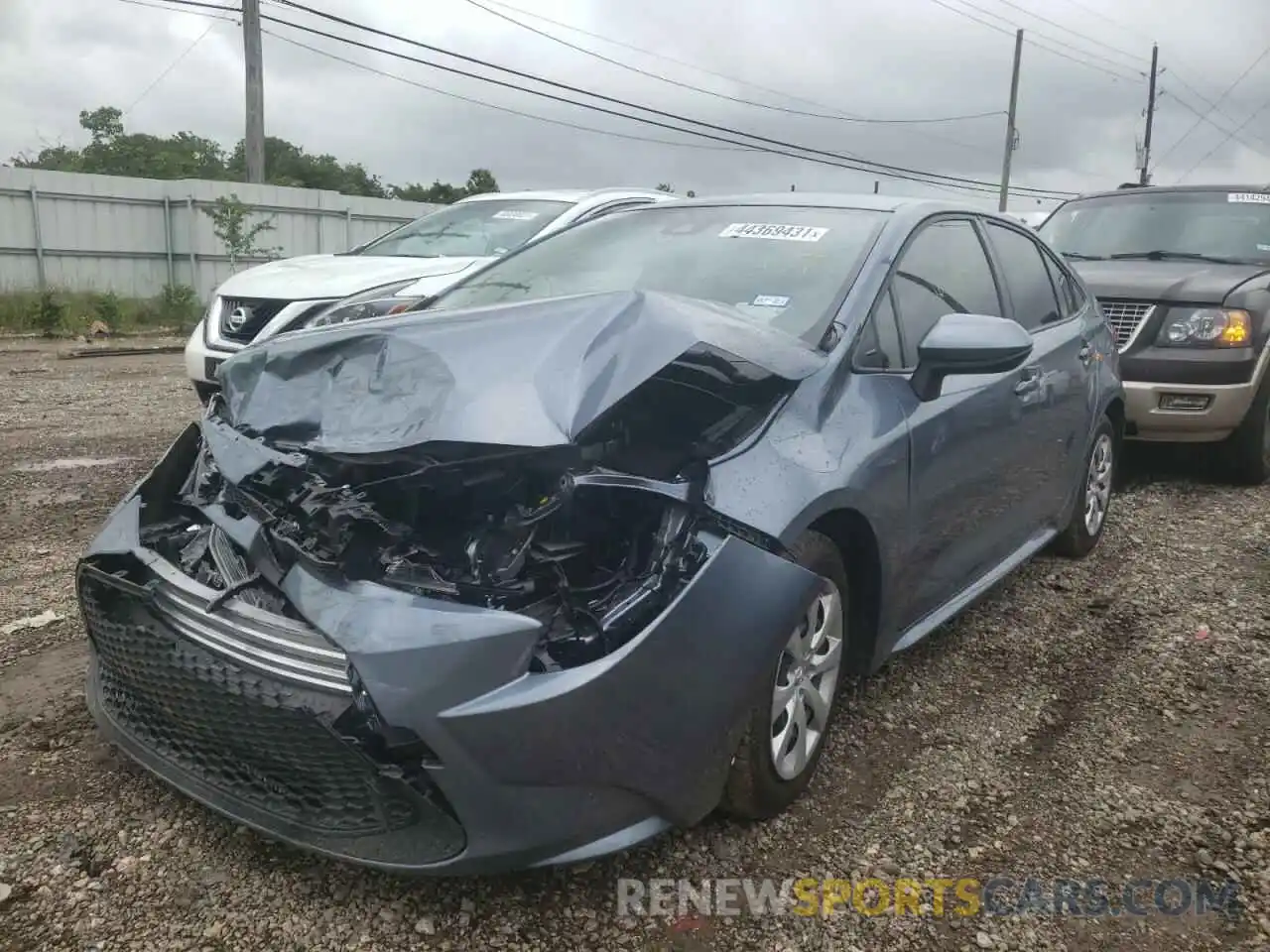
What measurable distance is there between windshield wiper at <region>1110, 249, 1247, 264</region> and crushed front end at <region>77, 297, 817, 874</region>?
569cm

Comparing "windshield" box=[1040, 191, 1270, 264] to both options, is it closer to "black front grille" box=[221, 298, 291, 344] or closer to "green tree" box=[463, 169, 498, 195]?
"black front grille" box=[221, 298, 291, 344]

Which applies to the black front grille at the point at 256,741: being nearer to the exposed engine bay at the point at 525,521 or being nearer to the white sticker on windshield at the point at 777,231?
the exposed engine bay at the point at 525,521

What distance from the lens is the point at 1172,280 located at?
643 centimetres

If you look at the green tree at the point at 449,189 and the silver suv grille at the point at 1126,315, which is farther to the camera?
the green tree at the point at 449,189

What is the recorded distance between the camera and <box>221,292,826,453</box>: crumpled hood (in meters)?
2.36

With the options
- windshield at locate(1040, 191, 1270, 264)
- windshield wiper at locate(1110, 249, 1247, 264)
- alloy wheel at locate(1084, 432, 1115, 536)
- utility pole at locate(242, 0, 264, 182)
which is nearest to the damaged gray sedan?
alloy wheel at locate(1084, 432, 1115, 536)

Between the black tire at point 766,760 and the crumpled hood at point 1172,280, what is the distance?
4.25 m

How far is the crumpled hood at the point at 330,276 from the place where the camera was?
6.71 meters

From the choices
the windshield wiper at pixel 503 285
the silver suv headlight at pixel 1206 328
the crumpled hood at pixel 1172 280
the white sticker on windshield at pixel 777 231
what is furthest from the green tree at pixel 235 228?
the white sticker on windshield at pixel 777 231

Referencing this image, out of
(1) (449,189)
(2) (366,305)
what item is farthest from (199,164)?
(2) (366,305)

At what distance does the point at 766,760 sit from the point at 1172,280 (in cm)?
520

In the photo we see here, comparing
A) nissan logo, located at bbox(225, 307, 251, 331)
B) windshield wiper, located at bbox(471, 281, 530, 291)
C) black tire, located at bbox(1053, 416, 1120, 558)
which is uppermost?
windshield wiper, located at bbox(471, 281, 530, 291)

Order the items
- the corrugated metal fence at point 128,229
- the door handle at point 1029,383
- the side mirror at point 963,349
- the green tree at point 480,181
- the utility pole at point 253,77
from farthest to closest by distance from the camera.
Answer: the green tree at point 480,181 → the utility pole at point 253,77 → the corrugated metal fence at point 128,229 → the door handle at point 1029,383 → the side mirror at point 963,349

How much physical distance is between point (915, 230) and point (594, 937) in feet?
7.93
